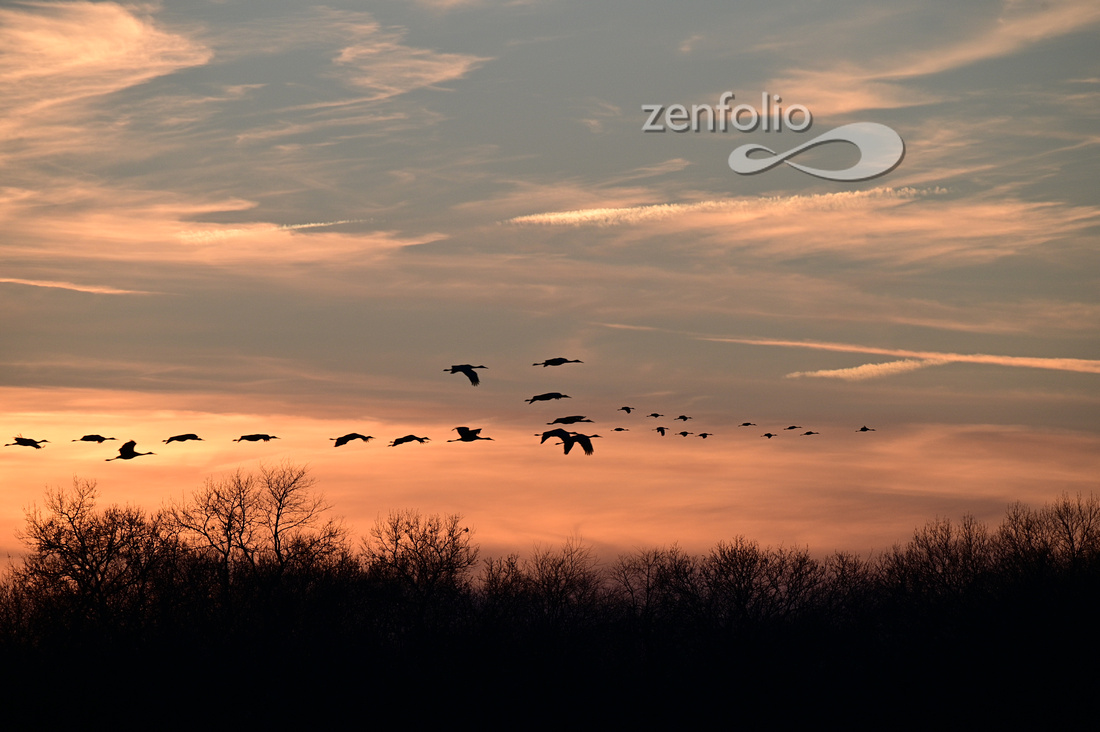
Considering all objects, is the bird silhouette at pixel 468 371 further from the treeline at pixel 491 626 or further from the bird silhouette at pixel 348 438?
the treeline at pixel 491 626

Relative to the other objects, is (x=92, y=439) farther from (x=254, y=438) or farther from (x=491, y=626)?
(x=491, y=626)

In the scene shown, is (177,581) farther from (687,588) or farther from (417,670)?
(687,588)

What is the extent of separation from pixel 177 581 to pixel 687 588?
3159 cm

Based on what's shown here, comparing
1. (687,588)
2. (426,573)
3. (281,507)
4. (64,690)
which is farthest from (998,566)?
(64,690)

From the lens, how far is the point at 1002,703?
1991 inches

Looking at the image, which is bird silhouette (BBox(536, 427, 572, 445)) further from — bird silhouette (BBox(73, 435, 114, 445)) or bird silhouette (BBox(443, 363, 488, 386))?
Result: bird silhouette (BBox(73, 435, 114, 445))

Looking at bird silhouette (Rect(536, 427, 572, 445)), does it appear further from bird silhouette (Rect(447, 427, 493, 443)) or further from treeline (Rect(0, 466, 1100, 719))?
treeline (Rect(0, 466, 1100, 719))

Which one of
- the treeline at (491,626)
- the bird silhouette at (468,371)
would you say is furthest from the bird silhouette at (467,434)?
the treeline at (491,626)

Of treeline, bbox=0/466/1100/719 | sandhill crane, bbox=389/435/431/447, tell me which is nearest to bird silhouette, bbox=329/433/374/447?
sandhill crane, bbox=389/435/431/447

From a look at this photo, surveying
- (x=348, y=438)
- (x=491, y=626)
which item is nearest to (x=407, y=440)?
(x=348, y=438)

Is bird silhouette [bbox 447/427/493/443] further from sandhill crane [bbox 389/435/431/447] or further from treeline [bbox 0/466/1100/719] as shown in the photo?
treeline [bbox 0/466/1100/719]

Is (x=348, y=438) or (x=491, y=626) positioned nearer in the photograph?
(x=348, y=438)

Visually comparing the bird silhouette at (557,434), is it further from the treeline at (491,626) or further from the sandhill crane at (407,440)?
the treeline at (491,626)

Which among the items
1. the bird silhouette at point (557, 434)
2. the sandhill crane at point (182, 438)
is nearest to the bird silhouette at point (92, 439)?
the sandhill crane at point (182, 438)
